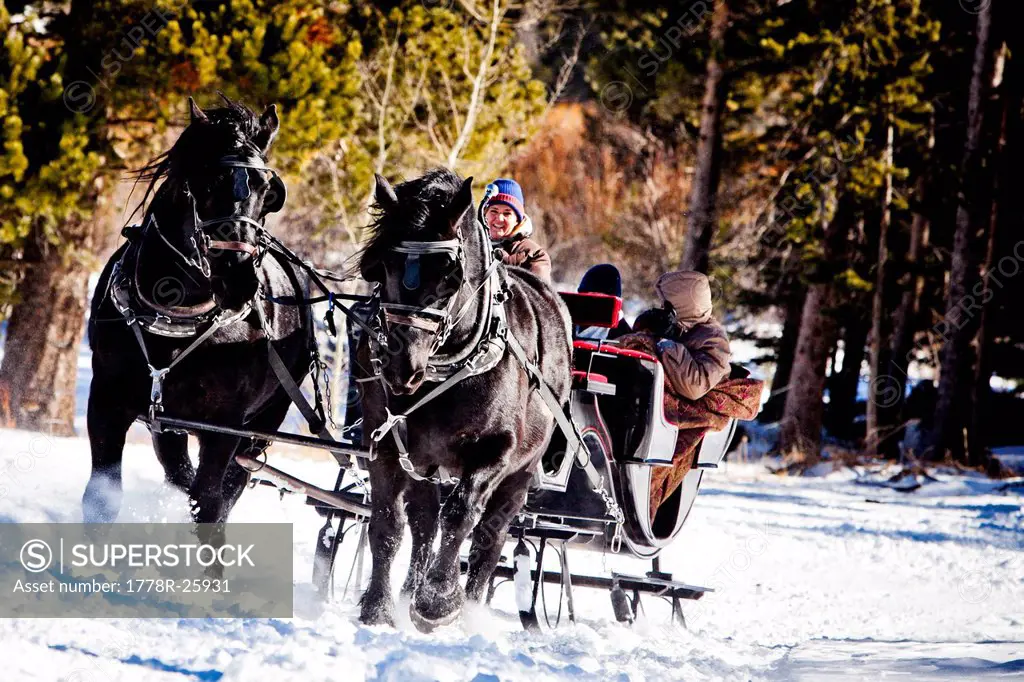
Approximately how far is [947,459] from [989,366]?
1651mm

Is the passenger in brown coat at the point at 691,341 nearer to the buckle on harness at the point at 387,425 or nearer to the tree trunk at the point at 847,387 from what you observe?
the buckle on harness at the point at 387,425

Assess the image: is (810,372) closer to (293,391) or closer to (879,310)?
(879,310)

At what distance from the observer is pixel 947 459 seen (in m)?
16.6

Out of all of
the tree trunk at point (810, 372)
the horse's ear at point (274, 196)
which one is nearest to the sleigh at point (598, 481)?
the horse's ear at point (274, 196)

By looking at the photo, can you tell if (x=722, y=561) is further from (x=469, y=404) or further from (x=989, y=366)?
(x=989, y=366)

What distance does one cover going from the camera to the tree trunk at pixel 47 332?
13.3 m

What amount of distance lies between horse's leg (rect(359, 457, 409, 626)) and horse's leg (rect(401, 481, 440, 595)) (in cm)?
12

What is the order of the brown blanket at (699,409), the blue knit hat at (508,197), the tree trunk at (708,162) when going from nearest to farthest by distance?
the brown blanket at (699,409), the blue knit hat at (508,197), the tree trunk at (708,162)

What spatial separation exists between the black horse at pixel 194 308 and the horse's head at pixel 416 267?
0.72m

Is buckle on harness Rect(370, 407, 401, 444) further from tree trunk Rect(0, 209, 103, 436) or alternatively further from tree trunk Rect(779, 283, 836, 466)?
tree trunk Rect(779, 283, 836, 466)

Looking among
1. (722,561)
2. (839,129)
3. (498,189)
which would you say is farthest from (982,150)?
(498,189)

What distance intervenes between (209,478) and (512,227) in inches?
96.2

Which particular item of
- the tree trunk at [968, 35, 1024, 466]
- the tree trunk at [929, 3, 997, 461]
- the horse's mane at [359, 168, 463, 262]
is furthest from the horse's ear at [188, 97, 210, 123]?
the tree trunk at [968, 35, 1024, 466]

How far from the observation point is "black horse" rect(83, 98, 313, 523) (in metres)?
4.77
